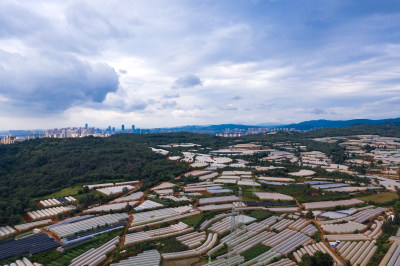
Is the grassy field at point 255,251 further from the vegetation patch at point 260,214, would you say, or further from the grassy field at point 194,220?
the grassy field at point 194,220

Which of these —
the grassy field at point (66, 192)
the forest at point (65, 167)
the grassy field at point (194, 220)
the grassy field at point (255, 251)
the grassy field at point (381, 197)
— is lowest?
the grassy field at point (255, 251)

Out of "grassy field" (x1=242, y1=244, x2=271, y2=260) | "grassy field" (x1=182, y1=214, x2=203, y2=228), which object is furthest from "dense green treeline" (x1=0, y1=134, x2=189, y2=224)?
"grassy field" (x1=242, y1=244, x2=271, y2=260)

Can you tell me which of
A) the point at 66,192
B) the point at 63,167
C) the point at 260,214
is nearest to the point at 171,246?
the point at 260,214

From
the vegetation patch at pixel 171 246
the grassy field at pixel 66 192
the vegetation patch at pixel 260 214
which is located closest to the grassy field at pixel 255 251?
the vegetation patch at pixel 171 246

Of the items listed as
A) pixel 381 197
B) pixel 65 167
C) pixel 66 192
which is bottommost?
pixel 381 197

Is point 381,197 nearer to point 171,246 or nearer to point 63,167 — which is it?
point 171,246

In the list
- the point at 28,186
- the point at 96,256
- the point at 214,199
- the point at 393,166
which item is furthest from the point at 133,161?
the point at 393,166
